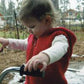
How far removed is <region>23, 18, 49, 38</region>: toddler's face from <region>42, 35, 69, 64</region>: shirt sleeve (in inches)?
4.9

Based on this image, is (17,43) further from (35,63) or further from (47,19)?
(35,63)

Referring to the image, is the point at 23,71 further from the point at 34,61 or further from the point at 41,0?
the point at 41,0

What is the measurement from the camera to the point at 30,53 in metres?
1.63

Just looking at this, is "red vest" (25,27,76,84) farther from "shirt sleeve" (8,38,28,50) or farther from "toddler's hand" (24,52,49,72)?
"toddler's hand" (24,52,49,72)

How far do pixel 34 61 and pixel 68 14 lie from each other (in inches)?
450

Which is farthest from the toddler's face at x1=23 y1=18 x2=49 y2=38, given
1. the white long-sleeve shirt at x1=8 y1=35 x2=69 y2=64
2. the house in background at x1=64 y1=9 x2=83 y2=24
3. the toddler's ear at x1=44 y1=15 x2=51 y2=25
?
the house in background at x1=64 y1=9 x2=83 y2=24

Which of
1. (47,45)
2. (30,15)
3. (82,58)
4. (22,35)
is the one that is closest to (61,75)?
(47,45)

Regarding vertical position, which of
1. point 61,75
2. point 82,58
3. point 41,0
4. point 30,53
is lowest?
point 82,58

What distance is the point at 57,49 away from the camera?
118 cm

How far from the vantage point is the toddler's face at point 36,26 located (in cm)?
142

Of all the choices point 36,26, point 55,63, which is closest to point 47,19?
point 36,26

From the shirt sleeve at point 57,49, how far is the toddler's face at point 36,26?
0.12m

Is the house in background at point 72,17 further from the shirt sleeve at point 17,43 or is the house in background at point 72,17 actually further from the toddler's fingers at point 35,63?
the toddler's fingers at point 35,63

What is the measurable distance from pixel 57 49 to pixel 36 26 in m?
0.30
